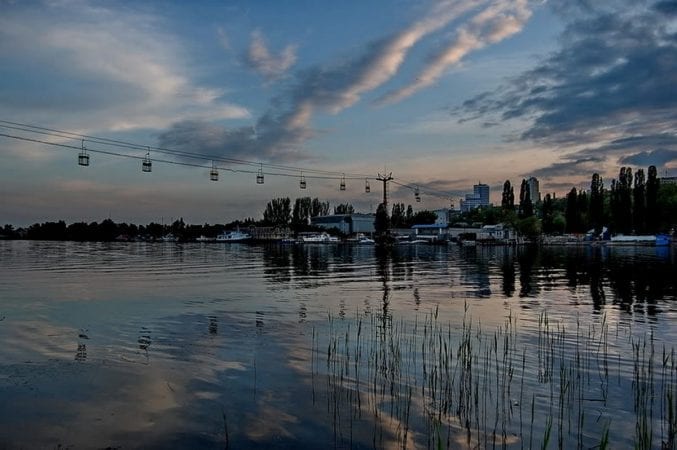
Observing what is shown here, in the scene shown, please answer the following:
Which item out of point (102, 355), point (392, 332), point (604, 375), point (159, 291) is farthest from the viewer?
point (159, 291)

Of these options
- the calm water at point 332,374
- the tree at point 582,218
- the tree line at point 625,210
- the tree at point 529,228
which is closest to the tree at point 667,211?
the tree line at point 625,210

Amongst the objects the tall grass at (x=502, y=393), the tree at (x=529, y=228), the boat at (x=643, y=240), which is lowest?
the tall grass at (x=502, y=393)

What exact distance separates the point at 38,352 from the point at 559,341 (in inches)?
674

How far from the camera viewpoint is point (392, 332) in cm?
2123

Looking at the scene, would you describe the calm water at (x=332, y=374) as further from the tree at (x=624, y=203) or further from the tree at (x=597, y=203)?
the tree at (x=597, y=203)

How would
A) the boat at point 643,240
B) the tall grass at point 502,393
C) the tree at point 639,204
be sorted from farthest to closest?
1. the tree at point 639,204
2. the boat at point 643,240
3. the tall grass at point 502,393

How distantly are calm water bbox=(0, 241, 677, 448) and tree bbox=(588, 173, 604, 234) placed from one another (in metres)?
162

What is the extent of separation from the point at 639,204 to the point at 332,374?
174138 mm

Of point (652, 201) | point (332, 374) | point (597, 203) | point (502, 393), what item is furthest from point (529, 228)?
point (502, 393)

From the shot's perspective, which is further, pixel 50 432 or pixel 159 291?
pixel 159 291

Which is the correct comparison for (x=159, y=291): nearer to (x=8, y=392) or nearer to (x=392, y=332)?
(x=392, y=332)

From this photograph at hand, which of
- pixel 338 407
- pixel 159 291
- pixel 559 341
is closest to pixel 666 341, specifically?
pixel 559 341

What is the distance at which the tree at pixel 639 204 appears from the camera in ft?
539

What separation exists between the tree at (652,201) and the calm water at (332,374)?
150 metres
